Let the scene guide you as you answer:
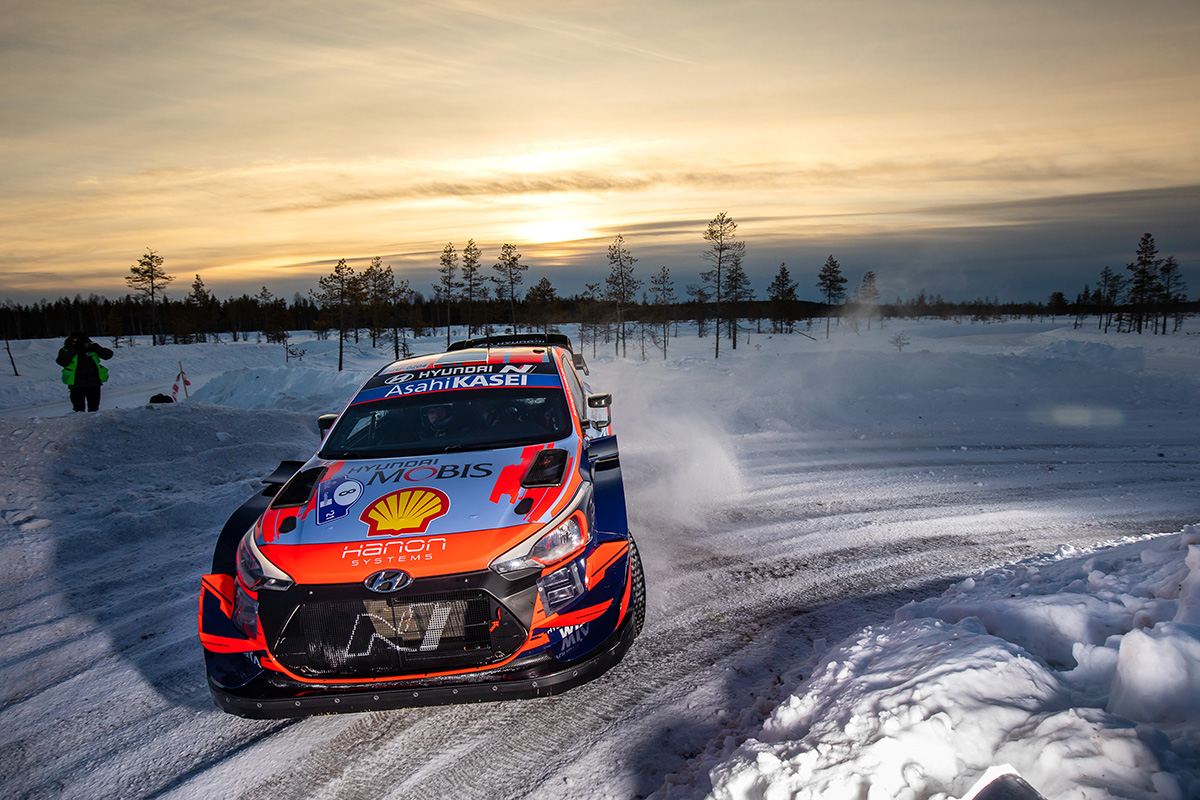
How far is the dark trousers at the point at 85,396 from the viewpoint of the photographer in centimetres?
1156

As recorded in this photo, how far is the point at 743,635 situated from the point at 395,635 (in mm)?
2268

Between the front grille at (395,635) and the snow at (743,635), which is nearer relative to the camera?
the snow at (743,635)

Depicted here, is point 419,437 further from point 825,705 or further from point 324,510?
point 825,705

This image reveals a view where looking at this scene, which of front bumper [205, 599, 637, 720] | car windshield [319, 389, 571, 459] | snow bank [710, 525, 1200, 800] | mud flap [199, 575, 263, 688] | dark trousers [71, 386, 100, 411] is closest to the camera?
snow bank [710, 525, 1200, 800]

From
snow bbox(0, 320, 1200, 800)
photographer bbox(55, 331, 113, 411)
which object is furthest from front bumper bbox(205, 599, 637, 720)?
photographer bbox(55, 331, 113, 411)

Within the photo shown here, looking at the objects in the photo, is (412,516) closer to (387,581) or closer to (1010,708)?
(387,581)

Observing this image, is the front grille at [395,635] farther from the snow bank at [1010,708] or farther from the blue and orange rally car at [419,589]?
the snow bank at [1010,708]

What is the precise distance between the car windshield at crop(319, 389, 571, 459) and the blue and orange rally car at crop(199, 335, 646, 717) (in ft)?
1.38

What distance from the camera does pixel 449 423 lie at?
4590 mm

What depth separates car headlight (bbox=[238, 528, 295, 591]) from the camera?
2.90 metres

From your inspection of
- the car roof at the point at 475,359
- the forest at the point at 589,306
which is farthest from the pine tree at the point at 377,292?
the car roof at the point at 475,359

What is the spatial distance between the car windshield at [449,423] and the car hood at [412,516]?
0.38 metres

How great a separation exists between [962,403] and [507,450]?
43.5 ft

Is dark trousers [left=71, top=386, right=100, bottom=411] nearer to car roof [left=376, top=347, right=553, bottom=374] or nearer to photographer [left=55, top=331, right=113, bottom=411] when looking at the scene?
photographer [left=55, top=331, right=113, bottom=411]
